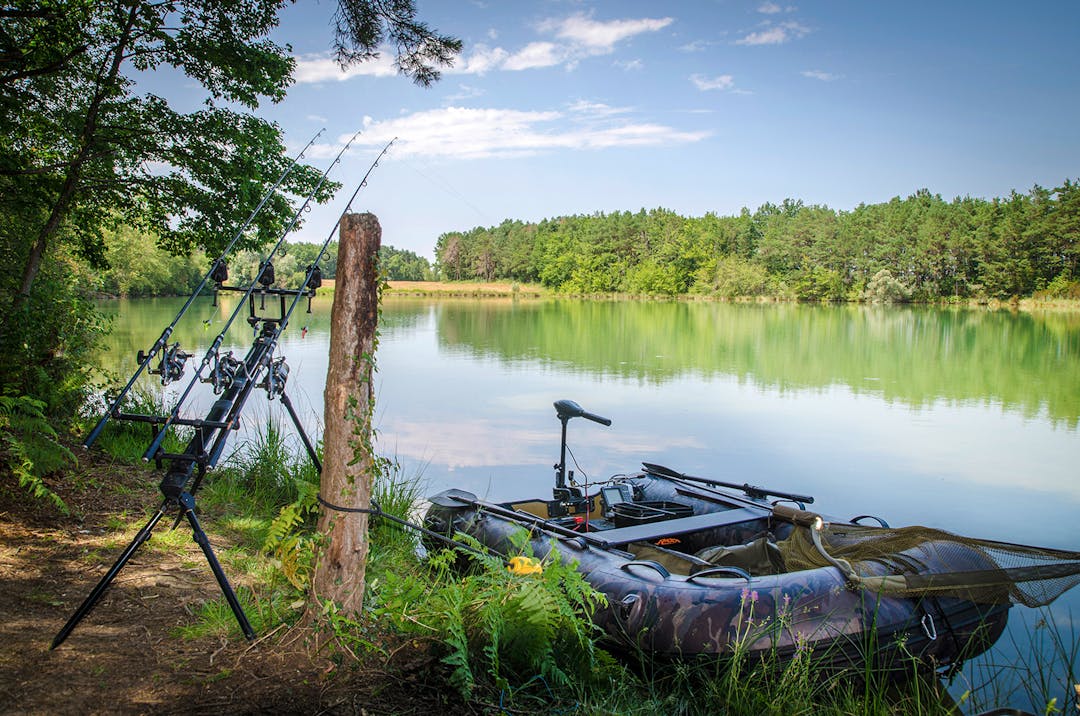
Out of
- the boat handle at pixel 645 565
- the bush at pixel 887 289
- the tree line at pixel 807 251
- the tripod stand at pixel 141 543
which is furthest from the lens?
the bush at pixel 887 289

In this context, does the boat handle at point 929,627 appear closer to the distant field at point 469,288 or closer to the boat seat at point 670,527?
the boat seat at point 670,527

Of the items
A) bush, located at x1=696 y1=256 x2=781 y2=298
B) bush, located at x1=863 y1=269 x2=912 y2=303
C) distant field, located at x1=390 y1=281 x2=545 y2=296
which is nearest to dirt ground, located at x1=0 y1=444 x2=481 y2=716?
distant field, located at x1=390 y1=281 x2=545 y2=296

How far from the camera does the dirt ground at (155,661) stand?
2.67 meters

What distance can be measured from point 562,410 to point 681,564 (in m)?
1.68

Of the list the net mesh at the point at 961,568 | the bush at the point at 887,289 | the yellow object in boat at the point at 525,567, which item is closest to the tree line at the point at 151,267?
the net mesh at the point at 961,568

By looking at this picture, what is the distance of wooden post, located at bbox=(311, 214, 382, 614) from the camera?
122 inches

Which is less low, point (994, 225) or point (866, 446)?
point (994, 225)

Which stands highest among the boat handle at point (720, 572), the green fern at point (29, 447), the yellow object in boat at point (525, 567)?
the green fern at point (29, 447)

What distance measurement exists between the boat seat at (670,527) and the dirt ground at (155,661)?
5.65ft

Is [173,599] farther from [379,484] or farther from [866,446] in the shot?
[866,446]

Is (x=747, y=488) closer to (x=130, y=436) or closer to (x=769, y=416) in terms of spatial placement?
(x=130, y=436)

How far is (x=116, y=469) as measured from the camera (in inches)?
242

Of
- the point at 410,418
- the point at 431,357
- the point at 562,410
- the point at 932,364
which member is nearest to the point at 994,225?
the point at 932,364

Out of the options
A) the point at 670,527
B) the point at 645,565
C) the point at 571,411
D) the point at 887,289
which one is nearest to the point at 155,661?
the point at 645,565
